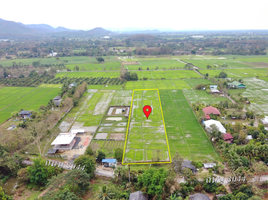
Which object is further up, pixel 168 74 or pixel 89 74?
pixel 168 74

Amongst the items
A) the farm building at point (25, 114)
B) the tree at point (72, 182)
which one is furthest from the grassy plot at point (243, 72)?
the tree at point (72, 182)

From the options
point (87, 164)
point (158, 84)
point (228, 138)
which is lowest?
point (228, 138)

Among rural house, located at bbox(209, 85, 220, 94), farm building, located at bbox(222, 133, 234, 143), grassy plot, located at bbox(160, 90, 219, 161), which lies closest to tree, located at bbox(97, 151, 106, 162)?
grassy plot, located at bbox(160, 90, 219, 161)

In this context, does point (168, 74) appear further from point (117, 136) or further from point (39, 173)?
point (39, 173)

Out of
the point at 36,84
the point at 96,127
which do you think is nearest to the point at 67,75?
the point at 36,84

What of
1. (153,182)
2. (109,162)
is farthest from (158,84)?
(153,182)

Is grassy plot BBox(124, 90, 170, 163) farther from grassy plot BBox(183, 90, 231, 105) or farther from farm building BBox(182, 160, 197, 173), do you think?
grassy plot BBox(183, 90, 231, 105)
